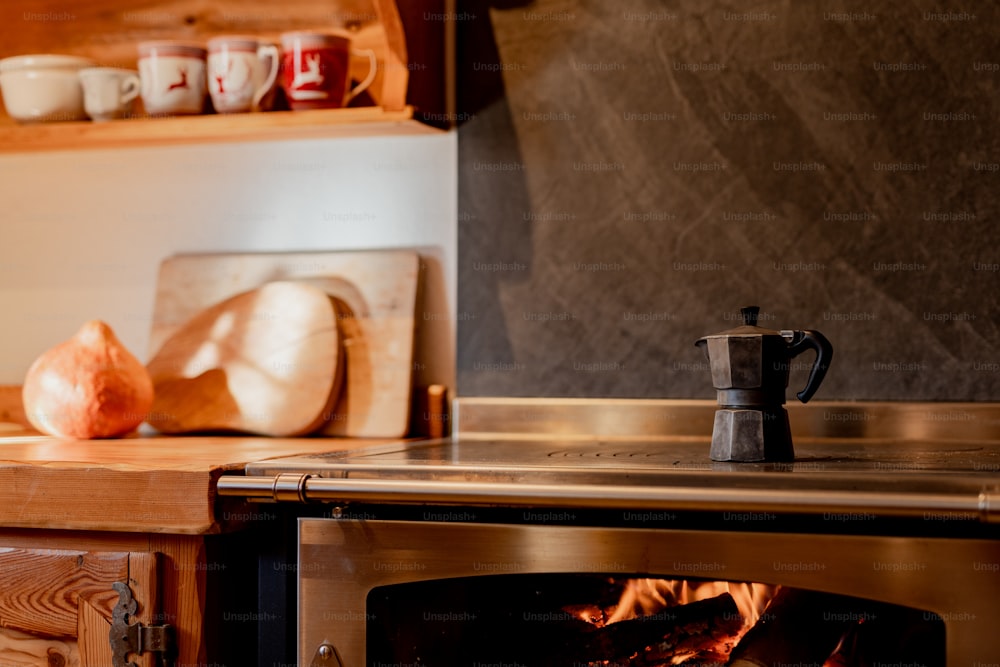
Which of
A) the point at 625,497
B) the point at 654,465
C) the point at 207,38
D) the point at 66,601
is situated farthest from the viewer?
the point at 207,38

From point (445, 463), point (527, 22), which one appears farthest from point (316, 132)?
point (445, 463)

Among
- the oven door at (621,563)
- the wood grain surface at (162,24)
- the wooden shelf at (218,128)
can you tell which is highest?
the wood grain surface at (162,24)

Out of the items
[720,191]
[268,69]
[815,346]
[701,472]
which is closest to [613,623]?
[701,472]

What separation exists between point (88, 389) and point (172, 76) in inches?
22.5

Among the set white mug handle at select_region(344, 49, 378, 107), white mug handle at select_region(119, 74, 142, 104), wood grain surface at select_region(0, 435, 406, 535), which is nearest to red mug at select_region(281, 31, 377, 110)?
white mug handle at select_region(344, 49, 378, 107)

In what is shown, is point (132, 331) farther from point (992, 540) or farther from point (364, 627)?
point (992, 540)

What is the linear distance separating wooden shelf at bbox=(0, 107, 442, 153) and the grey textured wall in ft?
0.76

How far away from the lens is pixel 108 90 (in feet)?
6.40

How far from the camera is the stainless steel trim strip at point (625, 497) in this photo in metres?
1.14

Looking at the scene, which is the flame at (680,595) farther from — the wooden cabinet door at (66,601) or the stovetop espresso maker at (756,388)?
the wooden cabinet door at (66,601)

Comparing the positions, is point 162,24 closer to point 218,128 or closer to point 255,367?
point 218,128

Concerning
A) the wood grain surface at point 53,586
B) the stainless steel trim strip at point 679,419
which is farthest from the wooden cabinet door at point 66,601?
the stainless steel trim strip at point 679,419

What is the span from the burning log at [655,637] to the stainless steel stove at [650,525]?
0.40 ft

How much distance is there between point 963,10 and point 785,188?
16.3 inches
